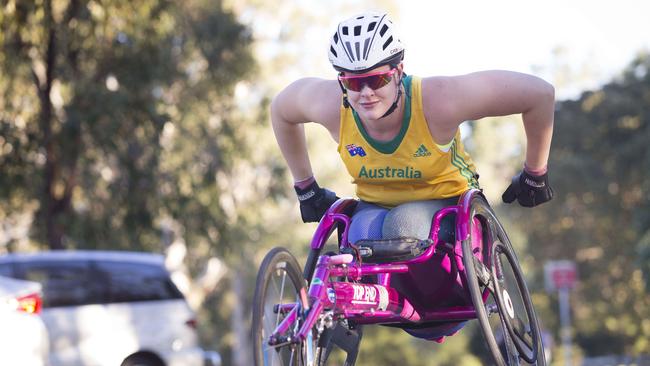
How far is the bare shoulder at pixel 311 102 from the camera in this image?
16.8ft

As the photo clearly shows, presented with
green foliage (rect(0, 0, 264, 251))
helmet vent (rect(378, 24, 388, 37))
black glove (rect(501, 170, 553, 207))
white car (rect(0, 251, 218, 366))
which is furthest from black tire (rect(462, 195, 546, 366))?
green foliage (rect(0, 0, 264, 251))

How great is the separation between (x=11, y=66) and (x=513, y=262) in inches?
499

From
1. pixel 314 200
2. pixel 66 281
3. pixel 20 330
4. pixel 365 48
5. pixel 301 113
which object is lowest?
pixel 66 281

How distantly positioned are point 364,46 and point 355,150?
1.70ft

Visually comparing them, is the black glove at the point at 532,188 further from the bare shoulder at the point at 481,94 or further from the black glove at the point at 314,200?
the black glove at the point at 314,200

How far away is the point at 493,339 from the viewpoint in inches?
190

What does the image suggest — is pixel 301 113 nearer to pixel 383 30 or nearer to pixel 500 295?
pixel 383 30

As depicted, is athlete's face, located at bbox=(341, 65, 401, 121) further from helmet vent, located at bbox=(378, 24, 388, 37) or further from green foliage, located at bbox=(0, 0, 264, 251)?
green foliage, located at bbox=(0, 0, 264, 251)

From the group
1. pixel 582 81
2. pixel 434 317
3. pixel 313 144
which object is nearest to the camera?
pixel 434 317

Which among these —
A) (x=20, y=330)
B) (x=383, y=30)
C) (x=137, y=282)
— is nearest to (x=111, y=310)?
(x=137, y=282)

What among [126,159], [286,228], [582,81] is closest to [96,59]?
[126,159]

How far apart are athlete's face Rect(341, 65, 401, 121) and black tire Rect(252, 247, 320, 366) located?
2.25 feet

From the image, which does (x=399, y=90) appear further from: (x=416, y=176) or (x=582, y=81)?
(x=582, y=81)

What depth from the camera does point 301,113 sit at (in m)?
5.32
